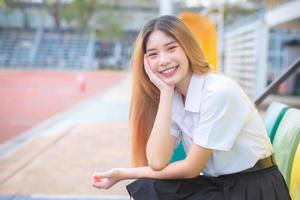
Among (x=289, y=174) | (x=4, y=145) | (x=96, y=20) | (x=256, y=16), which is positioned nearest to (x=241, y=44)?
(x=256, y=16)

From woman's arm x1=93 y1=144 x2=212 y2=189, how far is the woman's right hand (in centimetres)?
31

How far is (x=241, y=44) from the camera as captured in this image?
13367 millimetres

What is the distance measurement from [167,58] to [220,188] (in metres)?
0.62

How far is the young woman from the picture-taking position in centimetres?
190

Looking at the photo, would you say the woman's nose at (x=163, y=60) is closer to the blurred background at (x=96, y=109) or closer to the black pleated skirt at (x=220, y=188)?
the black pleated skirt at (x=220, y=188)

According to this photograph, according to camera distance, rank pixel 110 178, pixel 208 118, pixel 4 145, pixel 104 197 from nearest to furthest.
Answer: pixel 208 118 → pixel 110 178 → pixel 104 197 → pixel 4 145

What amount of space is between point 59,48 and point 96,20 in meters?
3.98

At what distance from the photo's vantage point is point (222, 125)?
1883mm

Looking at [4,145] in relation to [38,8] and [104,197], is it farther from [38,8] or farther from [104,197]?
[38,8]

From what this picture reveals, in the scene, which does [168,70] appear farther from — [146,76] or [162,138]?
[162,138]

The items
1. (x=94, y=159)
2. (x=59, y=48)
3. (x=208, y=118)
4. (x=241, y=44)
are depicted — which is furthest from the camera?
(x=59, y=48)

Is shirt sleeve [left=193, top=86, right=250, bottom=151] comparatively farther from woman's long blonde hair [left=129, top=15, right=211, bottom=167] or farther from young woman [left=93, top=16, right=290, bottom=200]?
woman's long blonde hair [left=129, top=15, right=211, bottom=167]

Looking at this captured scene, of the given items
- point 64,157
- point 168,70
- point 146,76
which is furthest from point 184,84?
point 64,157

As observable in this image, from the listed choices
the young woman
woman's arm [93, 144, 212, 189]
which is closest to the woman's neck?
the young woman
